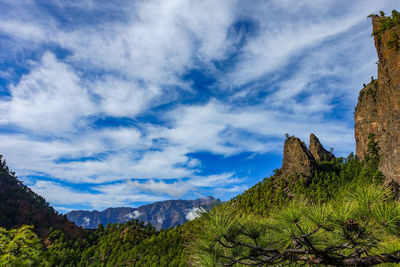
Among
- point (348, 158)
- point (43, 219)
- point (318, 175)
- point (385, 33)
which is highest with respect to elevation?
point (385, 33)

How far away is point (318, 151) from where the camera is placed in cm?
11438

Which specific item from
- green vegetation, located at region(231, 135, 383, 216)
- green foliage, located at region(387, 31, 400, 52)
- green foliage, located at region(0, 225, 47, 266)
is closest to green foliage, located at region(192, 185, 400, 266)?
green foliage, located at region(0, 225, 47, 266)

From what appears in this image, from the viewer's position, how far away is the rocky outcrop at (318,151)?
112 meters

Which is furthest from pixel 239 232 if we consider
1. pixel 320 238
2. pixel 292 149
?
pixel 292 149

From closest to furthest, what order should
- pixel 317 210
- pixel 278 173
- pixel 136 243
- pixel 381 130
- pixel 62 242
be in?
pixel 317 210
pixel 381 130
pixel 136 243
pixel 62 242
pixel 278 173

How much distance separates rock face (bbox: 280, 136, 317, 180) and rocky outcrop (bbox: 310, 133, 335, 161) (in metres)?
17.9

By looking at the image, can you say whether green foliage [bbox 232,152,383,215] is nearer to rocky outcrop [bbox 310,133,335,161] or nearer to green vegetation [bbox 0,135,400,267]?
rocky outcrop [bbox 310,133,335,161]

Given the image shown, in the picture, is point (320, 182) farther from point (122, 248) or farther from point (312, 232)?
point (312, 232)

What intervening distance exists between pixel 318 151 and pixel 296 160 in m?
24.9

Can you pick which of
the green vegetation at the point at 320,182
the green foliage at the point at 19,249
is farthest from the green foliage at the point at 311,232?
the green vegetation at the point at 320,182

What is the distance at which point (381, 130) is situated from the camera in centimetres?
7469

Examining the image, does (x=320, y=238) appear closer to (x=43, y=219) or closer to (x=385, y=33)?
(x=385, y=33)

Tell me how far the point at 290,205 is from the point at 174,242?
83.9 m

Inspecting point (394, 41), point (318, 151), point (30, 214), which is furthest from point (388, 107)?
point (30, 214)
